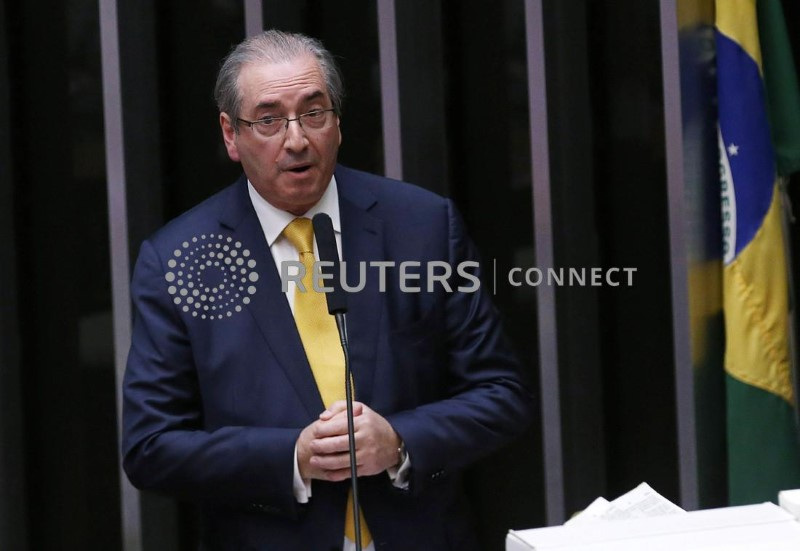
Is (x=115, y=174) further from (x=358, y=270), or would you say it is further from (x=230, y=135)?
(x=358, y=270)

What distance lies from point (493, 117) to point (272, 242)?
2.32 feet

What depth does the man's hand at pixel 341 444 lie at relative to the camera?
2.06m

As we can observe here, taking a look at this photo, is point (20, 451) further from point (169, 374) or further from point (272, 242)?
point (272, 242)

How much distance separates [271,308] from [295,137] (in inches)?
13.6

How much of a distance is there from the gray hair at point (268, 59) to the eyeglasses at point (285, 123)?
0.13 feet

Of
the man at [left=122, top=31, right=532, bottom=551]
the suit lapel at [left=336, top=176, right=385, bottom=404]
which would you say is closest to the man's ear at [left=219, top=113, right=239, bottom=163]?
the man at [left=122, top=31, right=532, bottom=551]

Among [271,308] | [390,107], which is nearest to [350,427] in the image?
[271,308]

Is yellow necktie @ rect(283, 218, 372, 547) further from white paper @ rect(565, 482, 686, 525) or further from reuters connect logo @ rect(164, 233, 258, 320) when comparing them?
white paper @ rect(565, 482, 686, 525)

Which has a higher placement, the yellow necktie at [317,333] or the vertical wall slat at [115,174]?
the vertical wall slat at [115,174]

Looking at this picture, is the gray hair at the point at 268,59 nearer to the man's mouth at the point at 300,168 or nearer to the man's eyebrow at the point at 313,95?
the man's eyebrow at the point at 313,95

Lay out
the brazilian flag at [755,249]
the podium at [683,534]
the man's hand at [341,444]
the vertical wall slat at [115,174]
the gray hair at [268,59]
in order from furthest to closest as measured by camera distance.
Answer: the brazilian flag at [755,249] → the vertical wall slat at [115,174] → the gray hair at [268,59] → the man's hand at [341,444] → the podium at [683,534]

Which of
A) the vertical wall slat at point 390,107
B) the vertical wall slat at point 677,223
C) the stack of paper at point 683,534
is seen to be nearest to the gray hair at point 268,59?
the vertical wall slat at point 390,107

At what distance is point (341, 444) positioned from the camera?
6.73 ft

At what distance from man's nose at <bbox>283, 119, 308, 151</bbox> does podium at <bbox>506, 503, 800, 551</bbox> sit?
1.17 m
